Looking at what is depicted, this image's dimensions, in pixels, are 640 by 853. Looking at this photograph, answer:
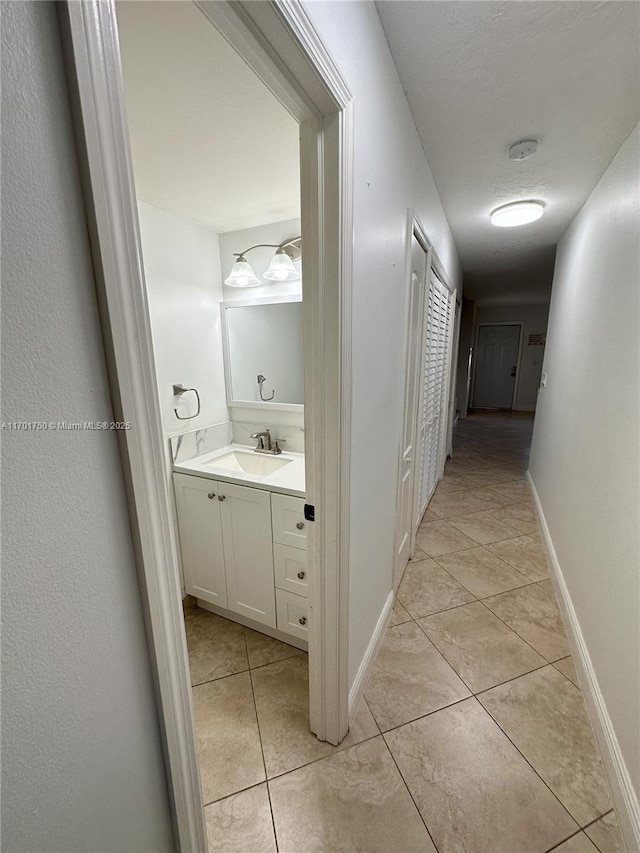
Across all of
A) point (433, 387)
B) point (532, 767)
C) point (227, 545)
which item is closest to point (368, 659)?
point (532, 767)

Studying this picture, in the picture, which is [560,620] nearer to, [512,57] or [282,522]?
[282,522]

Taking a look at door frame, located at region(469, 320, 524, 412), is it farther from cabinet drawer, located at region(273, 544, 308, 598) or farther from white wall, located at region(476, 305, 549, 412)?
cabinet drawer, located at region(273, 544, 308, 598)

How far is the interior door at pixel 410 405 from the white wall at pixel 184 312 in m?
1.18

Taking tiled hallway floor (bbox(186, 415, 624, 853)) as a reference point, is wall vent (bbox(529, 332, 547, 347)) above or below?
above

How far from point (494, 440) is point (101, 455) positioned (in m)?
5.84

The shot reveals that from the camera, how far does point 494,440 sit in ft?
17.7

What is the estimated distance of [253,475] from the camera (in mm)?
1755

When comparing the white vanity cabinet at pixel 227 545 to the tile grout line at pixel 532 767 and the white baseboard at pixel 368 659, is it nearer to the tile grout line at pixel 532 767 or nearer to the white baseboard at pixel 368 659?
the white baseboard at pixel 368 659

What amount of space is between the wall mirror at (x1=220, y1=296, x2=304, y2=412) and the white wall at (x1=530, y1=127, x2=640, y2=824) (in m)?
1.48

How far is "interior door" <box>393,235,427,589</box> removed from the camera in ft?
5.73

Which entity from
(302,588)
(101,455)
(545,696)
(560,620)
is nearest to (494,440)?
(560,620)

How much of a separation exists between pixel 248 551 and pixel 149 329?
1433 mm

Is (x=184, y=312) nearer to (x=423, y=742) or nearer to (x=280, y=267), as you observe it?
(x=280, y=267)

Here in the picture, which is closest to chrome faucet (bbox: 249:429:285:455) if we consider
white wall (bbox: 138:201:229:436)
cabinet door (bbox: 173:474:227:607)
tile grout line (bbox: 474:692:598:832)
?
white wall (bbox: 138:201:229:436)
